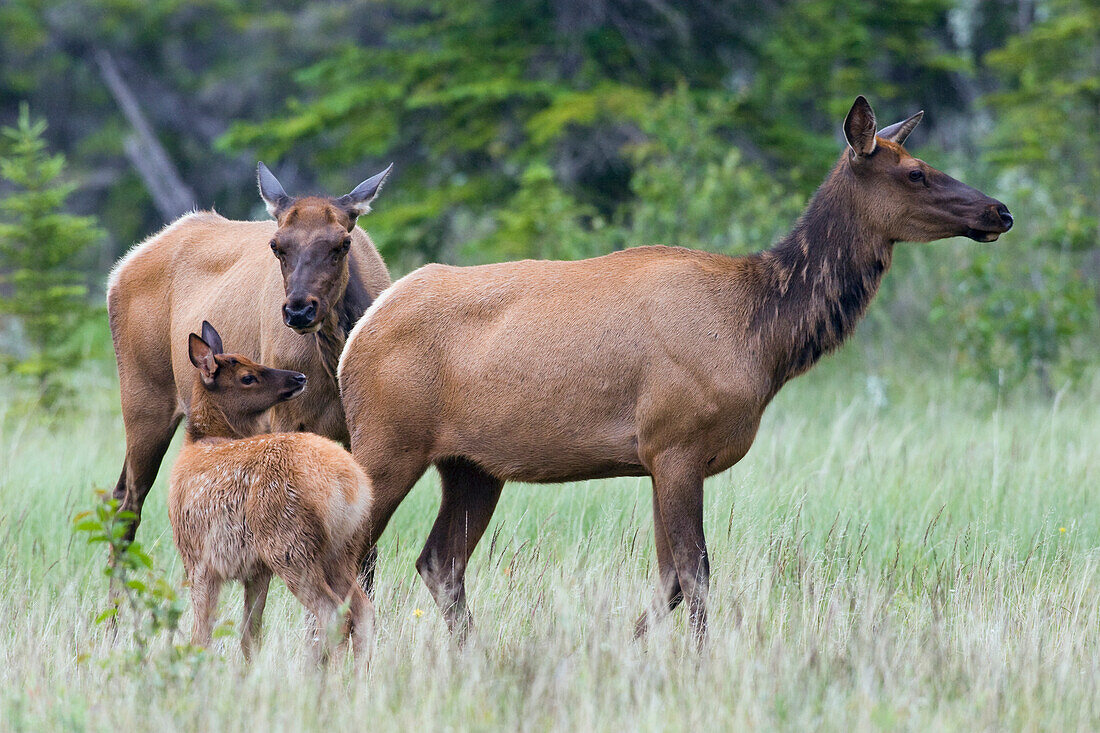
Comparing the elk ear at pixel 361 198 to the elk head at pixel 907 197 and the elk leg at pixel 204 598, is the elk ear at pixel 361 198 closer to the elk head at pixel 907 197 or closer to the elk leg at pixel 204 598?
the elk leg at pixel 204 598

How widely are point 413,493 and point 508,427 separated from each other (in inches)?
91.8

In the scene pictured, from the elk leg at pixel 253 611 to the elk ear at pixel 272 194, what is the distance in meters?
2.28

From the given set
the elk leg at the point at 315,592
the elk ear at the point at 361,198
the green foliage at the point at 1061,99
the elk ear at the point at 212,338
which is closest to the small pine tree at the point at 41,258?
the elk ear at the point at 361,198

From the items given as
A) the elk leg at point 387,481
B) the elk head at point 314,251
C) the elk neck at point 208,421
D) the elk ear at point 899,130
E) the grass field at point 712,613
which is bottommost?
the grass field at point 712,613

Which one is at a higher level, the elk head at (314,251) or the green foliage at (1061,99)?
the green foliage at (1061,99)

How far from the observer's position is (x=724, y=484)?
811 centimetres

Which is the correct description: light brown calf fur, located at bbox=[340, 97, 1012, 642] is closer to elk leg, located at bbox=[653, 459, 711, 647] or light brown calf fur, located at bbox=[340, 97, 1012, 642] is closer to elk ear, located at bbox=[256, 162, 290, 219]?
elk leg, located at bbox=[653, 459, 711, 647]

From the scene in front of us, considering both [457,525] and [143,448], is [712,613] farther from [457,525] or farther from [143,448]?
[143,448]

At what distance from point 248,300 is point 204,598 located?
7.97 feet

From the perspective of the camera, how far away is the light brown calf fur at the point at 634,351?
19.3 ft

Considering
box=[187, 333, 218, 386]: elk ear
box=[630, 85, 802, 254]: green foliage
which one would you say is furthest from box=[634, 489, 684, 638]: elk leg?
box=[630, 85, 802, 254]: green foliage

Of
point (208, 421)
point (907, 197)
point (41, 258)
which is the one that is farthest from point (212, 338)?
point (41, 258)

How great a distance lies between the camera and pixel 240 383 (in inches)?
240

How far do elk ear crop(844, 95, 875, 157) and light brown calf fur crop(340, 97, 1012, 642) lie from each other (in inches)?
0.4
